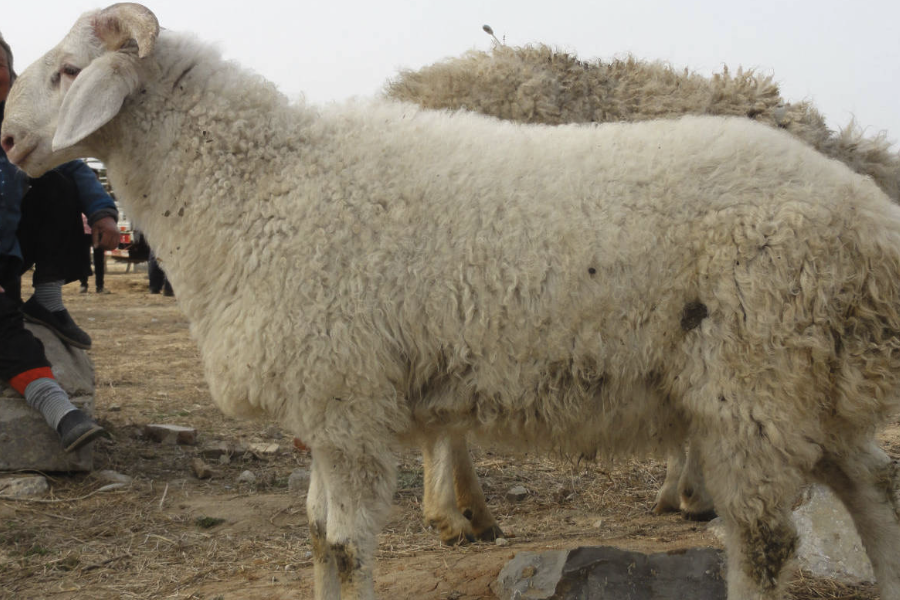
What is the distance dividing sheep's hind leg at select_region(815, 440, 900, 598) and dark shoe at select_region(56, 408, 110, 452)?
3.61 meters

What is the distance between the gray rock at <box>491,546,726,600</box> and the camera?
332 cm

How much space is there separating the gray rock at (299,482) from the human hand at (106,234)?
164cm

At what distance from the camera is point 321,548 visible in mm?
3275

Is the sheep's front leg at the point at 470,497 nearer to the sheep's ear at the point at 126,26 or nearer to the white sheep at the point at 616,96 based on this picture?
the white sheep at the point at 616,96

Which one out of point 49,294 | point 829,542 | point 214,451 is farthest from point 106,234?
point 829,542

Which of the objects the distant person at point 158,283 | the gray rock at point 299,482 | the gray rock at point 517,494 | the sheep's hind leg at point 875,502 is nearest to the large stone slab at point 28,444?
the gray rock at point 299,482

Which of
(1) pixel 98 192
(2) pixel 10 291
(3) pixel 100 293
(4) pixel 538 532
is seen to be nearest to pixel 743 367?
(4) pixel 538 532

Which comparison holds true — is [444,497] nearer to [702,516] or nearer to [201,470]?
[702,516]

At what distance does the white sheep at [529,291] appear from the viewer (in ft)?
9.30

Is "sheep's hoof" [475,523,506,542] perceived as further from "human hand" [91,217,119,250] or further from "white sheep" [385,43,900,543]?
"human hand" [91,217,119,250]

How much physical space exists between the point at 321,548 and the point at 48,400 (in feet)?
8.04

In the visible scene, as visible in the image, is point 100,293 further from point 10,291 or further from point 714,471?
point 714,471

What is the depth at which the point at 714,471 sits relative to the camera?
9.60 feet

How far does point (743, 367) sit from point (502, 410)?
0.80 m
